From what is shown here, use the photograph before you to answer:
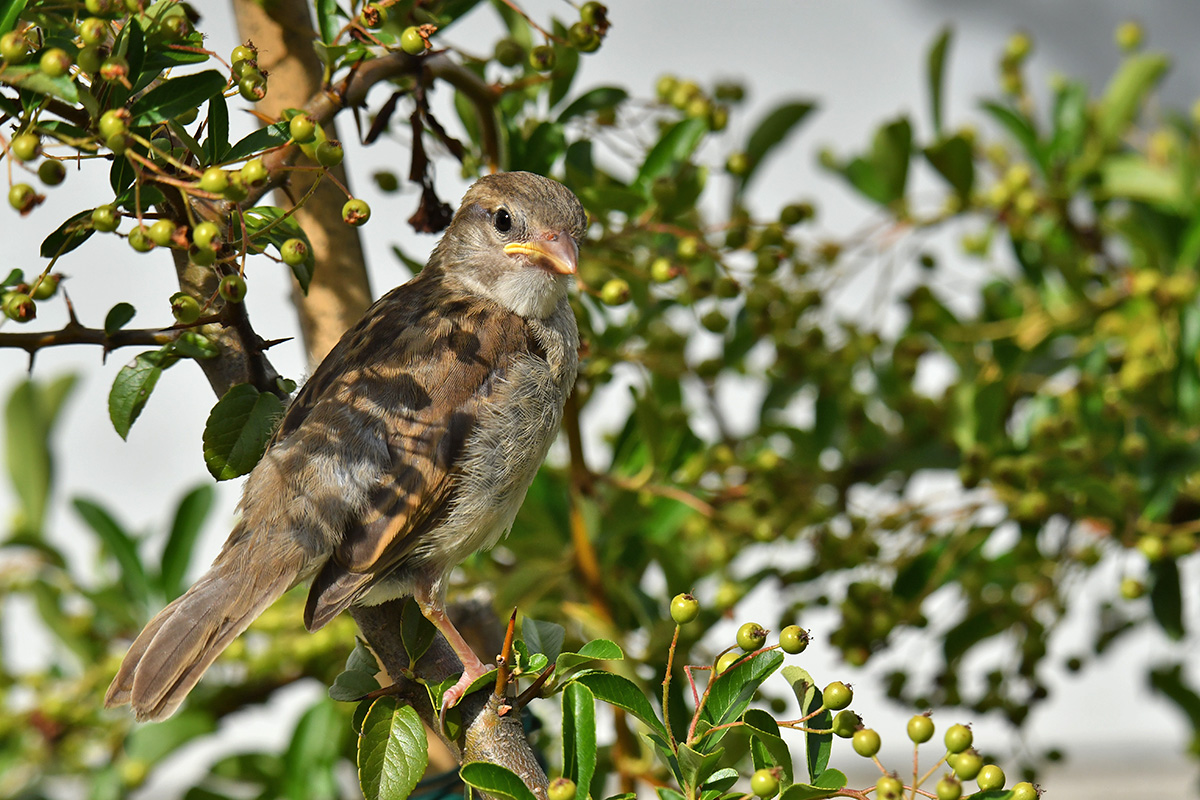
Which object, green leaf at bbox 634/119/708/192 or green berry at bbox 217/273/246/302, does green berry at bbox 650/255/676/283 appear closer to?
green leaf at bbox 634/119/708/192

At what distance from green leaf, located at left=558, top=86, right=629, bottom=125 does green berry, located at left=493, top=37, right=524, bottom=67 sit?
14cm

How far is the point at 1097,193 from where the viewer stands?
3.10m

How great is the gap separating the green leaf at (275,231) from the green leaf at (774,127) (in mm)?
1534

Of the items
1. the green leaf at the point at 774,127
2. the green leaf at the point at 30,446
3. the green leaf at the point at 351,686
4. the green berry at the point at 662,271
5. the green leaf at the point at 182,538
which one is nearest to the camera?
the green leaf at the point at 351,686

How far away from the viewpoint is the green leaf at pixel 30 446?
3.58m

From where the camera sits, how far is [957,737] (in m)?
1.44

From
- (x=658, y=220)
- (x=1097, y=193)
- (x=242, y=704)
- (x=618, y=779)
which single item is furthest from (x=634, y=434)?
(x=1097, y=193)

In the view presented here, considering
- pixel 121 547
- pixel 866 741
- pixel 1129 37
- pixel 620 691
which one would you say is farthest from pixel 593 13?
pixel 1129 37

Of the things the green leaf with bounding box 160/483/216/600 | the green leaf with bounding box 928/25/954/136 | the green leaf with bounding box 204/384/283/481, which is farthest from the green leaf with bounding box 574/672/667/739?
the green leaf with bounding box 928/25/954/136

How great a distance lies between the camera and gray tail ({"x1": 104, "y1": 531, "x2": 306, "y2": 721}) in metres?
1.67

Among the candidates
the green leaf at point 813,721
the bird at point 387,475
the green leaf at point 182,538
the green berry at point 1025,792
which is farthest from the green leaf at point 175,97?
the green leaf at point 182,538

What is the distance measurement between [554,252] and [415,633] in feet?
2.95

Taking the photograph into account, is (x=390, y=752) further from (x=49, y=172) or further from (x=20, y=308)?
(x=49, y=172)

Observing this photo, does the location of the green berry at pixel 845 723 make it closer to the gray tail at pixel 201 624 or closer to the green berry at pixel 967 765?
the green berry at pixel 967 765
